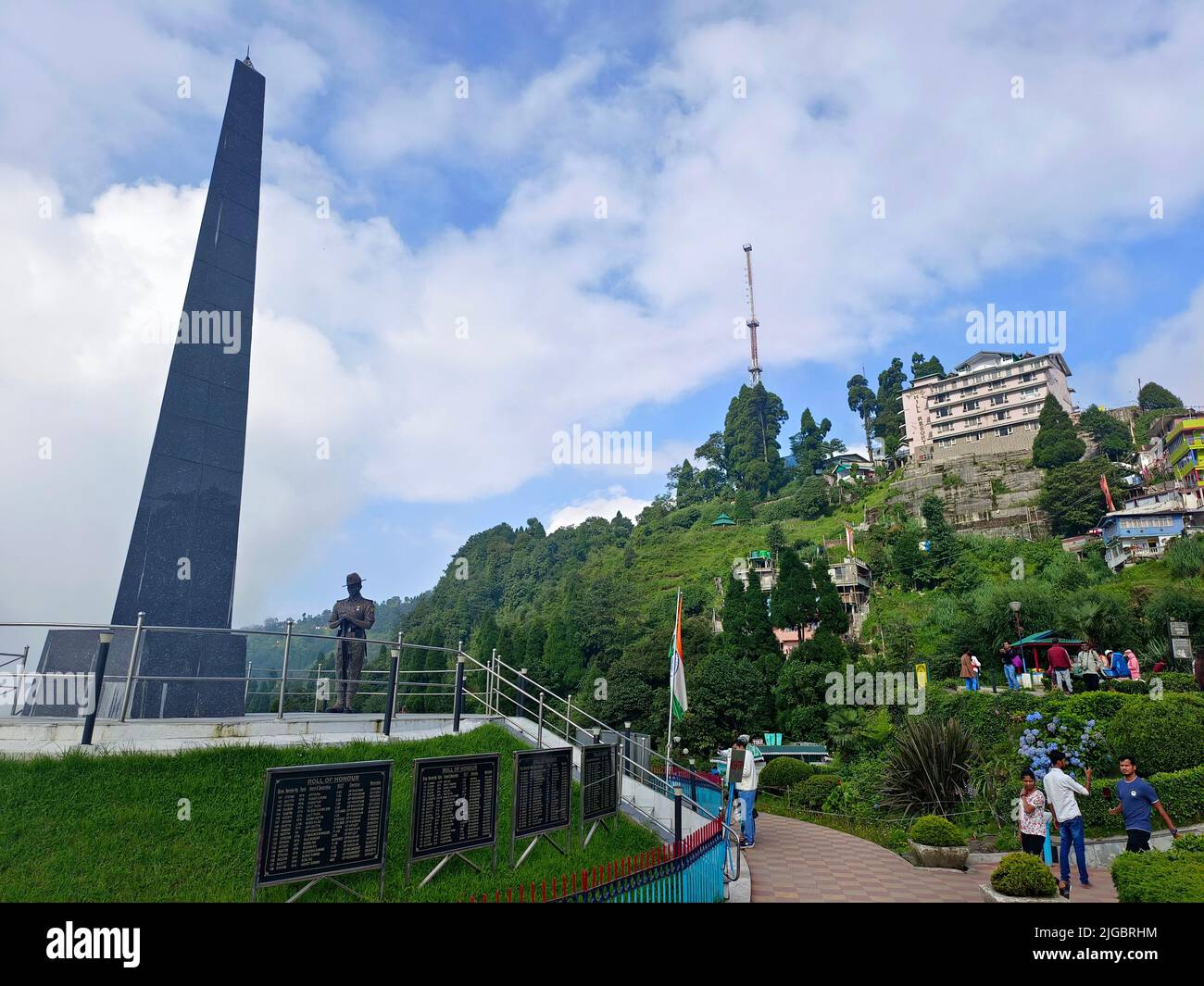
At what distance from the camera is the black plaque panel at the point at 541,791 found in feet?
22.7

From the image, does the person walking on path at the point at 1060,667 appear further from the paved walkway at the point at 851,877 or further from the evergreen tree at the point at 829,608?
the evergreen tree at the point at 829,608

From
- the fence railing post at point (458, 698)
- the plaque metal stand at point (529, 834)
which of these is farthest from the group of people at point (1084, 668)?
the plaque metal stand at point (529, 834)

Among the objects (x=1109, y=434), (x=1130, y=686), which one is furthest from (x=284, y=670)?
(x=1109, y=434)

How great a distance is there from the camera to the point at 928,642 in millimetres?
44938

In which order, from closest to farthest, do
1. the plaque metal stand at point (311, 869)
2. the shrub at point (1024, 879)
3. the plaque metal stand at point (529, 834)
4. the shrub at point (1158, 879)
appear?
the plaque metal stand at point (311, 869) < the shrub at point (1158, 879) < the plaque metal stand at point (529, 834) < the shrub at point (1024, 879)

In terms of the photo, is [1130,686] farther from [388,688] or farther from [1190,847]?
[388,688]

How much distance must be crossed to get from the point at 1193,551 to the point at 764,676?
25606mm

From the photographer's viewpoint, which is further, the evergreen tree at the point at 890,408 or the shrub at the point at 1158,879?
the evergreen tree at the point at 890,408

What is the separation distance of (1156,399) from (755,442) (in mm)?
46637

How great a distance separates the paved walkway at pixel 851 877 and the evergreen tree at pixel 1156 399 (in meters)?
90.8

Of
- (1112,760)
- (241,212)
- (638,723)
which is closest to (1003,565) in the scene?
(638,723)

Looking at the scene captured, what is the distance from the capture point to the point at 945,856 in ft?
35.2

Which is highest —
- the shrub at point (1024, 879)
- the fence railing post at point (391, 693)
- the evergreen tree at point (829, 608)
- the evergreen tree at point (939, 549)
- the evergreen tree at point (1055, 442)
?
the evergreen tree at point (1055, 442)

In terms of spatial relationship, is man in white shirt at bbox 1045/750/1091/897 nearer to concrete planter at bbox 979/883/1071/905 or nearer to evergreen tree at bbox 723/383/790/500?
concrete planter at bbox 979/883/1071/905
